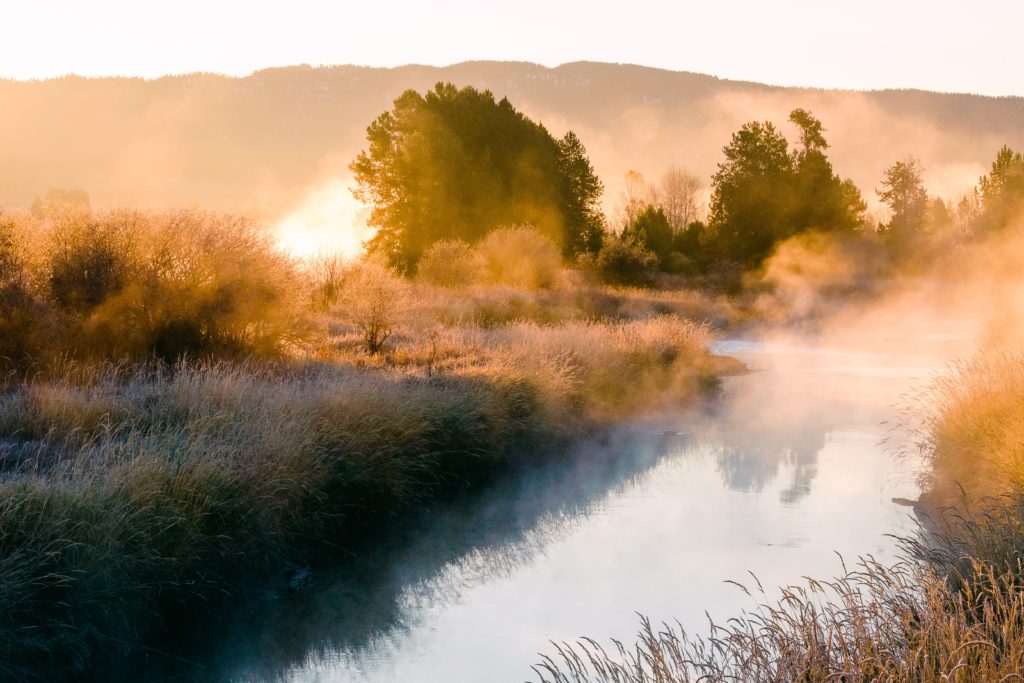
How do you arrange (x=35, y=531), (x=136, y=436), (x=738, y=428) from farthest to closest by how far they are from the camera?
(x=738, y=428) < (x=136, y=436) < (x=35, y=531)

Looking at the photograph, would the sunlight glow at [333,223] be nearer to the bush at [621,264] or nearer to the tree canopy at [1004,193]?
the bush at [621,264]

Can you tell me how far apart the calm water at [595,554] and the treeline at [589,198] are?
2772 centimetres

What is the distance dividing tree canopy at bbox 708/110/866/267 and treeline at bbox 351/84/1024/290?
7 centimetres

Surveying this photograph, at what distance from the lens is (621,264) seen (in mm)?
50031

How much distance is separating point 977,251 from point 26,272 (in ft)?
161

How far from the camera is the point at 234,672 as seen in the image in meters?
8.58

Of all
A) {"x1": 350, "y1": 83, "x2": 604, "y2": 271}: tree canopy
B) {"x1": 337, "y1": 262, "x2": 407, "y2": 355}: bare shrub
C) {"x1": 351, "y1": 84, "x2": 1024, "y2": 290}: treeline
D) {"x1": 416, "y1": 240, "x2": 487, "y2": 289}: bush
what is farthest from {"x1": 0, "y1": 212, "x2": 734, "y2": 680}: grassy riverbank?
{"x1": 351, "y1": 84, "x2": 1024, "y2": 290}: treeline

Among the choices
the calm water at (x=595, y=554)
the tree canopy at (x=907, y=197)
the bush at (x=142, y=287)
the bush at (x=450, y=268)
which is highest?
the tree canopy at (x=907, y=197)

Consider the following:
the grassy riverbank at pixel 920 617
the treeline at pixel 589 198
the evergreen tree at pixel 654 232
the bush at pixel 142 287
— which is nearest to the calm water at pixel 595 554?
the grassy riverbank at pixel 920 617

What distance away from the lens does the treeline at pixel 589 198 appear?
152ft

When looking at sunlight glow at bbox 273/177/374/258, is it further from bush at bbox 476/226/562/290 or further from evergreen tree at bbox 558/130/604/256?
evergreen tree at bbox 558/130/604/256

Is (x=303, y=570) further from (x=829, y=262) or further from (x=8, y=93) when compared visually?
(x=8, y=93)

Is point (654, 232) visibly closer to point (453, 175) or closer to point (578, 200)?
point (578, 200)

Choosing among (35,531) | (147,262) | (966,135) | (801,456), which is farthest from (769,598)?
(966,135)
